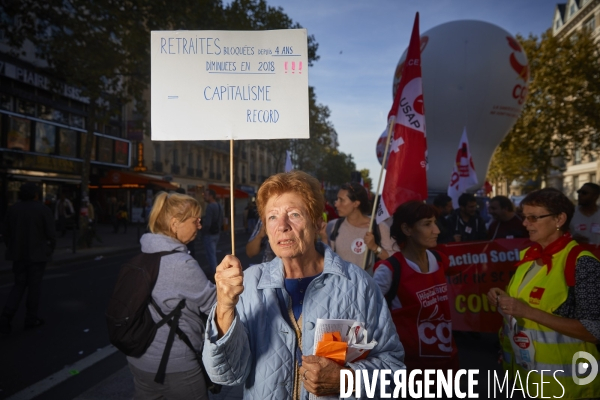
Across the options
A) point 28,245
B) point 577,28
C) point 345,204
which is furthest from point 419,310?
point 577,28

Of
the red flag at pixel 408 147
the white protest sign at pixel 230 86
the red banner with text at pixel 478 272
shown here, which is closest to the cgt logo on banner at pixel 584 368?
the white protest sign at pixel 230 86

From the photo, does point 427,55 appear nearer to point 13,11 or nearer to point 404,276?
point 13,11

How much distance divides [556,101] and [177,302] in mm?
24061

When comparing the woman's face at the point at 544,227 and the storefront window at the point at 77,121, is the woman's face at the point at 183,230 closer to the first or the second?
the woman's face at the point at 544,227

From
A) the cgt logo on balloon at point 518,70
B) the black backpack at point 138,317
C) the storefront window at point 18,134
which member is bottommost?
the black backpack at point 138,317

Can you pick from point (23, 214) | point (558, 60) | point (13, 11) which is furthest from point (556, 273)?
point (558, 60)

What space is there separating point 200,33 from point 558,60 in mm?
24134

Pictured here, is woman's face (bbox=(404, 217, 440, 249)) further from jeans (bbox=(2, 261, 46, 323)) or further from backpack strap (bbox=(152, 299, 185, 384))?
jeans (bbox=(2, 261, 46, 323))

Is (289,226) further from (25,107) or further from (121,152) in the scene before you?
(121,152)

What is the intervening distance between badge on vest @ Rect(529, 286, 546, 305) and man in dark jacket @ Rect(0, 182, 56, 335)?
5844 mm

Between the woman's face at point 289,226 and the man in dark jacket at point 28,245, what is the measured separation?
5202 millimetres

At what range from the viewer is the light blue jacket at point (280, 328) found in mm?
1759

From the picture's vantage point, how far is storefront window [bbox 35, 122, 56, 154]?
21.6 meters

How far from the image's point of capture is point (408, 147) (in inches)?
175
